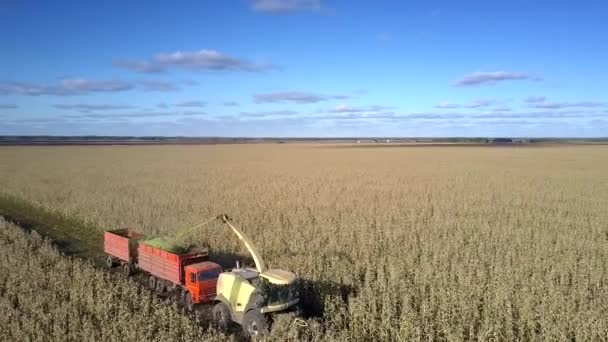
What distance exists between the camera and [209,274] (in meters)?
10.5

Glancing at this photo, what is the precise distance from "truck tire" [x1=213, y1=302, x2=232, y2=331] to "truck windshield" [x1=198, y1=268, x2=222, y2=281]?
2.39ft

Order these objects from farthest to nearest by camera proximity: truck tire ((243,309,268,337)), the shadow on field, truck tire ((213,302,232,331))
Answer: the shadow on field → truck tire ((213,302,232,331)) → truck tire ((243,309,268,337))

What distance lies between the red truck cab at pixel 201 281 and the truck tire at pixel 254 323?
1646 millimetres

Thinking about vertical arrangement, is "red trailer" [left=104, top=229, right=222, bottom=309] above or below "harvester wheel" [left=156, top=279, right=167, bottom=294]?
above

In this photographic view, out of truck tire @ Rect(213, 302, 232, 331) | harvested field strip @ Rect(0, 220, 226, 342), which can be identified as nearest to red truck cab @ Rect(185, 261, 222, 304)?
truck tire @ Rect(213, 302, 232, 331)

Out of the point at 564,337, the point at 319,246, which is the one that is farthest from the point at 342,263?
the point at 564,337

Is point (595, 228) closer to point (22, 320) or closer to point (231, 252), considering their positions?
point (231, 252)

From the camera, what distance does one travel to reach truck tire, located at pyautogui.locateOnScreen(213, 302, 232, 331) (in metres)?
9.59

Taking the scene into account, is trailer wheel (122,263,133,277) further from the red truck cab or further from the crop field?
the red truck cab

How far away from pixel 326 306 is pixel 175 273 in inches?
154

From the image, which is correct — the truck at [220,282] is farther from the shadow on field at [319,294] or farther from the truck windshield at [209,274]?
the shadow on field at [319,294]

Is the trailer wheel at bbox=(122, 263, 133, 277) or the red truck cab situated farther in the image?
the trailer wheel at bbox=(122, 263, 133, 277)

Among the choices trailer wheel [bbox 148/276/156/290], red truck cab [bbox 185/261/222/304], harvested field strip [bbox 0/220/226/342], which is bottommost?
trailer wheel [bbox 148/276/156/290]

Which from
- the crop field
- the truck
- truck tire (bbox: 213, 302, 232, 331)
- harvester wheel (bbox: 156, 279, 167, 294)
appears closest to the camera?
the truck
